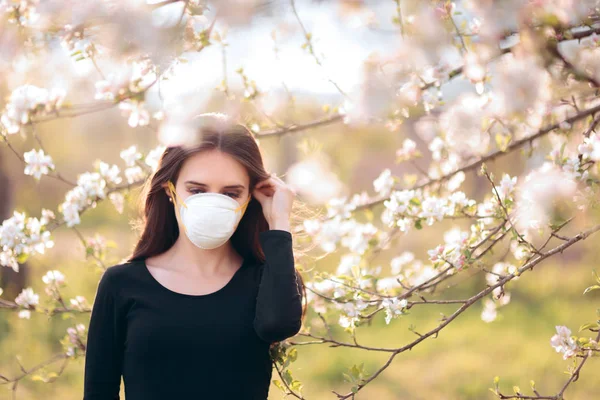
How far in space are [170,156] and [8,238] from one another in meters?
0.67

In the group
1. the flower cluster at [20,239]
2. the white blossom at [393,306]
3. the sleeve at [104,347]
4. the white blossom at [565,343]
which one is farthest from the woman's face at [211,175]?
the white blossom at [565,343]

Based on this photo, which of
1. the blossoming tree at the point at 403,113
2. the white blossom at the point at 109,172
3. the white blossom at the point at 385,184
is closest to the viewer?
the blossoming tree at the point at 403,113

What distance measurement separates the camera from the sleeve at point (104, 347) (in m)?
1.68

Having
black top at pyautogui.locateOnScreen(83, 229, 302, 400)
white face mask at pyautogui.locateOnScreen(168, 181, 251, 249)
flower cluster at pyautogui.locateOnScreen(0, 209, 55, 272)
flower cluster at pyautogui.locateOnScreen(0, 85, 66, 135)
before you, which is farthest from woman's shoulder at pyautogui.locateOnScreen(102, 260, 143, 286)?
flower cluster at pyautogui.locateOnScreen(0, 85, 66, 135)

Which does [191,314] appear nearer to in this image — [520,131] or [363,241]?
[363,241]

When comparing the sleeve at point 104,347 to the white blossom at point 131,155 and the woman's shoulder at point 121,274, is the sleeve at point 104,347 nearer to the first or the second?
the woman's shoulder at point 121,274

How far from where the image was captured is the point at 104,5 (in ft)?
3.82

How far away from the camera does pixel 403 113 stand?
79.3 inches

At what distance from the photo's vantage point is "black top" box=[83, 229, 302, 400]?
1.64 meters

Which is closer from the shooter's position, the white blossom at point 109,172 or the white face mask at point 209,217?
the white face mask at point 209,217

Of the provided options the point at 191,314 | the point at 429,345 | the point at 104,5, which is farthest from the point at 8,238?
the point at 429,345

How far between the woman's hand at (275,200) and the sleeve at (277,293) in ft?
0.12

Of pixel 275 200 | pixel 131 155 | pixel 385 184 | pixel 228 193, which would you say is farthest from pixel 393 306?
pixel 131 155

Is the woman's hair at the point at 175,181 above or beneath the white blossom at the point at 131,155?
above
